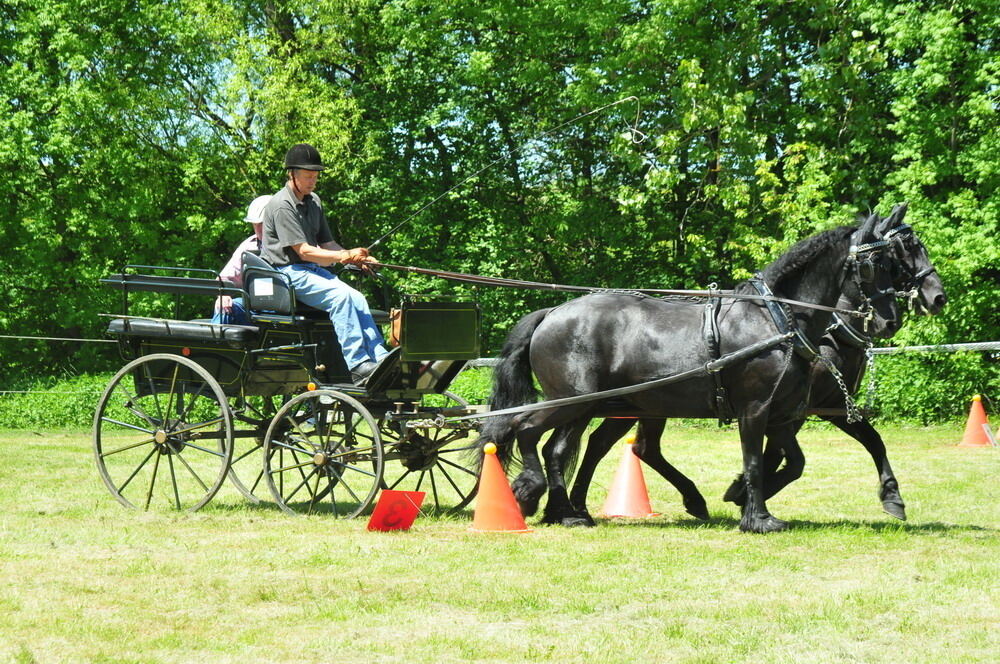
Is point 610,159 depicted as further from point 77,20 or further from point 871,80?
point 77,20

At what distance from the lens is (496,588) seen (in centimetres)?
558

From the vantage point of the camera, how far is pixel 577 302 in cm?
800

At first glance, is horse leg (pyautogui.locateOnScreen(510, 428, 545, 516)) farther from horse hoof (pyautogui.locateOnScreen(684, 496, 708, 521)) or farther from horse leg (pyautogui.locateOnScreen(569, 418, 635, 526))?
horse hoof (pyautogui.locateOnScreen(684, 496, 708, 521))

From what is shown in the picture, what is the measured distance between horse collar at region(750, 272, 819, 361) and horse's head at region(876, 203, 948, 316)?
64 centimetres

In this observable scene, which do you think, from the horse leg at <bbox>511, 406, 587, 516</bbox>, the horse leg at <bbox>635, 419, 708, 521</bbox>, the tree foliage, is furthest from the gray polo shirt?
the tree foliage

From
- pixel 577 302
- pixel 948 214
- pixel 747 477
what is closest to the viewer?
pixel 747 477

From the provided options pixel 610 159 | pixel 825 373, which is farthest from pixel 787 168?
pixel 825 373

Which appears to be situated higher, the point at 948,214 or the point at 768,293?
the point at 948,214

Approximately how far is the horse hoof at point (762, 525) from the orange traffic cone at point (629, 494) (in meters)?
1.19

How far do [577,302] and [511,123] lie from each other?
1421 centimetres

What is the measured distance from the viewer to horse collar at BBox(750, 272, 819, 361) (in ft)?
24.0

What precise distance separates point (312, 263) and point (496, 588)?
3.37m

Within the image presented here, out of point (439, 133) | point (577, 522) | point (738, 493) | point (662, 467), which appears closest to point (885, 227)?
point (738, 493)

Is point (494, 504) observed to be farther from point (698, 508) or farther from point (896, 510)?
point (896, 510)
